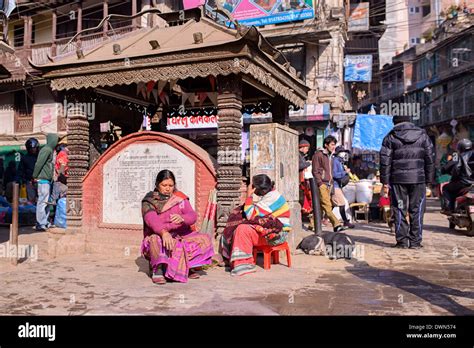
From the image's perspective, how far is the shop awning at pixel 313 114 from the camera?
17.7m

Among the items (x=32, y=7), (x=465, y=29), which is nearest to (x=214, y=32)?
(x=32, y=7)

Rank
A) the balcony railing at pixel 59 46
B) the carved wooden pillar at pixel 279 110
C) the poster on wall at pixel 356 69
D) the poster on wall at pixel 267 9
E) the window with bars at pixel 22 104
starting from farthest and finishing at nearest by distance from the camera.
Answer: the window with bars at pixel 22 104 → the poster on wall at pixel 356 69 → the balcony railing at pixel 59 46 → the poster on wall at pixel 267 9 → the carved wooden pillar at pixel 279 110

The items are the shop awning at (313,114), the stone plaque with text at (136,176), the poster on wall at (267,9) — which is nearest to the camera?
the stone plaque with text at (136,176)

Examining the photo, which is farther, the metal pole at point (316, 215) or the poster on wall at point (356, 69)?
the poster on wall at point (356, 69)

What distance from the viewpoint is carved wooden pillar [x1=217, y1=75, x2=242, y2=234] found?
21.2 ft

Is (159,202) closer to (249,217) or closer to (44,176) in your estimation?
(249,217)

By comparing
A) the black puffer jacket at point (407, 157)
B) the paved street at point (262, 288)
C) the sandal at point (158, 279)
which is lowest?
the paved street at point (262, 288)

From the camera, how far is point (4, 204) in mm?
12125

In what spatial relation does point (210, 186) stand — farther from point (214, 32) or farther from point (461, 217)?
point (461, 217)

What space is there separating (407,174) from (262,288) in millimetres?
3977

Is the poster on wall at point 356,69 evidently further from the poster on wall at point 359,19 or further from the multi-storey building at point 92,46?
the poster on wall at point 359,19

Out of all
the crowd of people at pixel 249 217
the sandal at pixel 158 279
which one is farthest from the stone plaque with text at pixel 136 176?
the sandal at pixel 158 279

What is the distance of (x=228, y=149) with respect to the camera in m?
6.52

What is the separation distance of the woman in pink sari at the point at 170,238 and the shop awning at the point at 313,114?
43.1 ft
